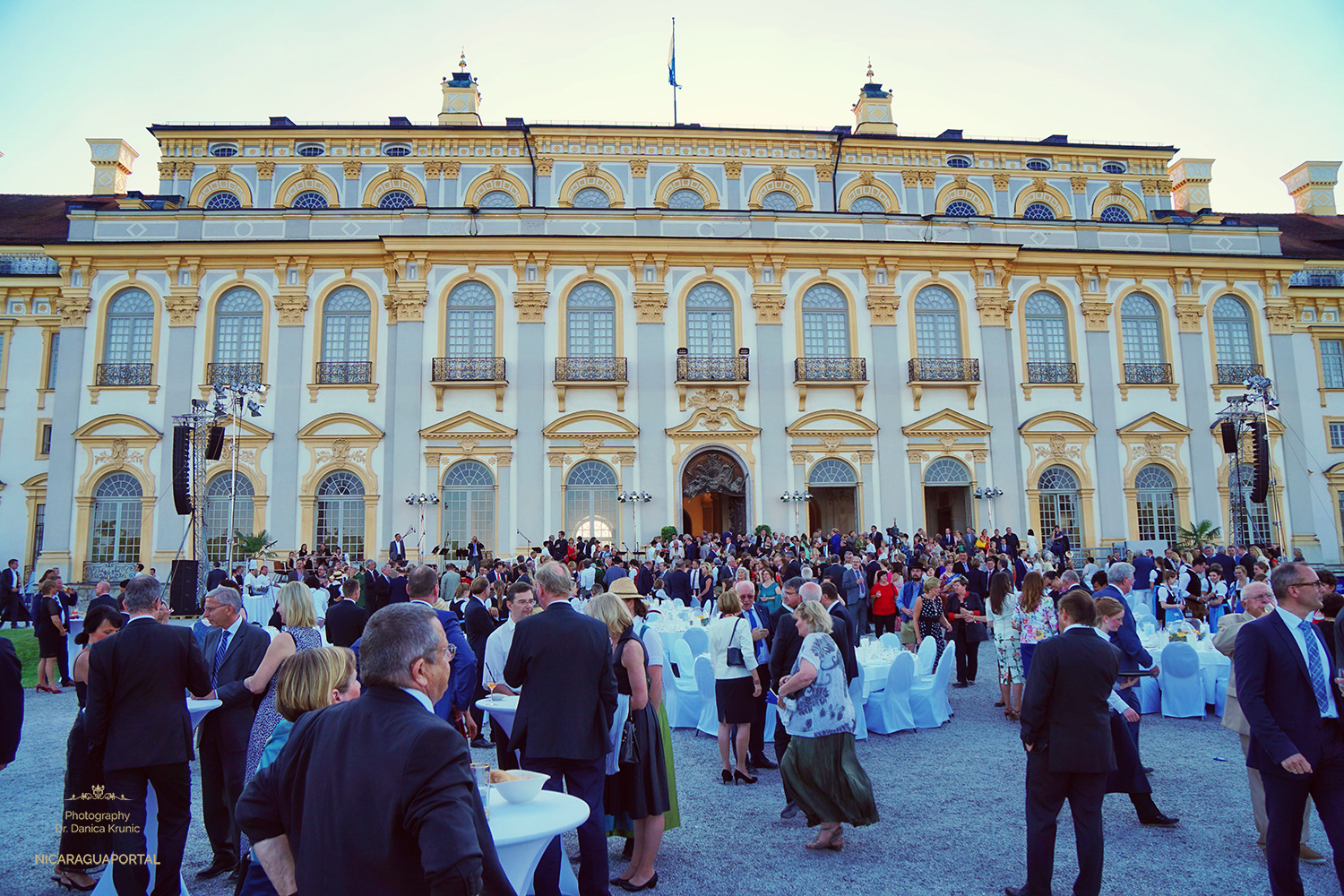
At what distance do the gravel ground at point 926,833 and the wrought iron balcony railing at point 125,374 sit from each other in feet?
60.5

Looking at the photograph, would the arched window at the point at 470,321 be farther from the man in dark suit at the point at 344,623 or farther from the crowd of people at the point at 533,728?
the crowd of people at the point at 533,728

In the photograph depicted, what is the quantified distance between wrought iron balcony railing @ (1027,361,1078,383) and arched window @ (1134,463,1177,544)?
364 centimetres

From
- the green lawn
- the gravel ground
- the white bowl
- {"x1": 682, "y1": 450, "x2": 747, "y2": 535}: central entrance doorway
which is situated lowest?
the gravel ground

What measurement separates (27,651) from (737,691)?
15772 millimetres

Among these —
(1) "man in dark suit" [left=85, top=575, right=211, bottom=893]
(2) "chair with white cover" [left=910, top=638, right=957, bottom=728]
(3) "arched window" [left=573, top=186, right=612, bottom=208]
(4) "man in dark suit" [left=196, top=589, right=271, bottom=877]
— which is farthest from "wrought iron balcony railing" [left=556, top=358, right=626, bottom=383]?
(1) "man in dark suit" [left=85, top=575, right=211, bottom=893]

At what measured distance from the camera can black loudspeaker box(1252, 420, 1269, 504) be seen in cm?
2250

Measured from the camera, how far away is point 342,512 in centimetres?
2414

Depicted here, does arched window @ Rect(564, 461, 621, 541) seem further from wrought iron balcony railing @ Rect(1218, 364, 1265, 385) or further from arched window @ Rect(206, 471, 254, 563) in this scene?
wrought iron balcony railing @ Rect(1218, 364, 1265, 385)

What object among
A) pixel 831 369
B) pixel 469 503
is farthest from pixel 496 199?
pixel 831 369

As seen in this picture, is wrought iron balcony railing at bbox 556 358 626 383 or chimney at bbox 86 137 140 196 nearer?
wrought iron balcony railing at bbox 556 358 626 383

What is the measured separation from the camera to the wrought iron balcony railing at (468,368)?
24.2 metres

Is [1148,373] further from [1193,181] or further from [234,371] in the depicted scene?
[234,371]

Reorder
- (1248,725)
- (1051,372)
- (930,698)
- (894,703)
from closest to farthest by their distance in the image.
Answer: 1. (1248,725)
2. (894,703)
3. (930,698)
4. (1051,372)

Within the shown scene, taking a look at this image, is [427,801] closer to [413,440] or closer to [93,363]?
[413,440]
